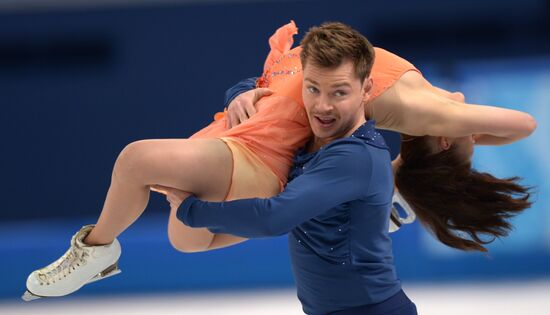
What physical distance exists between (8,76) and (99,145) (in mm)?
787

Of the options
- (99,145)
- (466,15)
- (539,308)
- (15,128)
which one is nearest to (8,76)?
(15,128)

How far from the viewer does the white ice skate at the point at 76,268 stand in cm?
280

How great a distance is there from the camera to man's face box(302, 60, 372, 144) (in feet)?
8.38

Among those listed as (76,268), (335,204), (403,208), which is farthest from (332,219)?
(403,208)

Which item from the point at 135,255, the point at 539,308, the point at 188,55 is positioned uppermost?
the point at 188,55

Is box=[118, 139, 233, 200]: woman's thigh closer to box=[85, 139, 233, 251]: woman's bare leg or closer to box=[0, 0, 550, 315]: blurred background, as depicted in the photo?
box=[85, 139, 233, 251]: woman's bare leg

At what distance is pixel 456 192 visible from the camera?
340 cm

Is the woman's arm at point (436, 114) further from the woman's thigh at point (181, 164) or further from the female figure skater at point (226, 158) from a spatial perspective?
the woman's thigh at point (181, 164)

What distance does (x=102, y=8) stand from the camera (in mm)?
6184

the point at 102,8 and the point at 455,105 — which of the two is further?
the point at 102,8

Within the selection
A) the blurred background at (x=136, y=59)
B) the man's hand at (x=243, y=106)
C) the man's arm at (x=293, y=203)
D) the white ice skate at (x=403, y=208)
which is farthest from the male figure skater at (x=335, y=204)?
the blurred background at (x=136, y=59)

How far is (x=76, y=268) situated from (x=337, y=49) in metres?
1.03

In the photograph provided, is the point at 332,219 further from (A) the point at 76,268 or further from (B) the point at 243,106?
(A) the point at 76,268

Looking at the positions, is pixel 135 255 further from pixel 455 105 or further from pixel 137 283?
pixel 455 105
